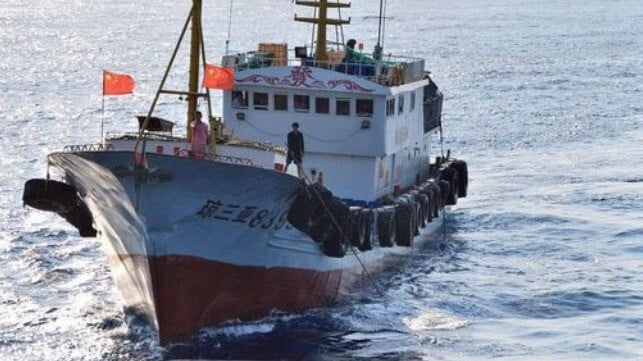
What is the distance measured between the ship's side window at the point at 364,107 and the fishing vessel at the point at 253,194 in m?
0.03

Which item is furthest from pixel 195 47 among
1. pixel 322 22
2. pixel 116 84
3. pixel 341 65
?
pixel 322 22

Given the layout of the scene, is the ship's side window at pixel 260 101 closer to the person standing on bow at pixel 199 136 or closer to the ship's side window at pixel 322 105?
the ship's side window at pixel 322 105

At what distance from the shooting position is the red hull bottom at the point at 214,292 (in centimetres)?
2959

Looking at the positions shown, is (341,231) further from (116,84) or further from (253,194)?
(116,84)

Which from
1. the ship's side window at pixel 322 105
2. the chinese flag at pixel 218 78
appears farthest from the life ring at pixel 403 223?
the chinese flag at pixel 218 78

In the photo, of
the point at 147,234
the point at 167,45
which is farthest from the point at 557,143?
the point at 167,45

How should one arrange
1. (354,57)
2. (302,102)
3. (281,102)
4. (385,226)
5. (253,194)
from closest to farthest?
1. (253,194)
2. (385,226)
3. (302,102)
4. (281,102)
5. (354,57)

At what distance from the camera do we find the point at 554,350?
30766mm

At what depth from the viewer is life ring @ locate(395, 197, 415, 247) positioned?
3644 cm

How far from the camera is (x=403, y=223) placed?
36594 mm

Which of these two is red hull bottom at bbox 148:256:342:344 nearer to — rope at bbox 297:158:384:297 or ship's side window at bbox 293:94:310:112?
rope at bbox 297:158:384:297

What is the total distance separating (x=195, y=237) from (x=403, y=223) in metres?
8.83

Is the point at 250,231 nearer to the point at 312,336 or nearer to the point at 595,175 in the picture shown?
the point at 312,336

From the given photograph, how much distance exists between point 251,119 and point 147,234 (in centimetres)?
867
